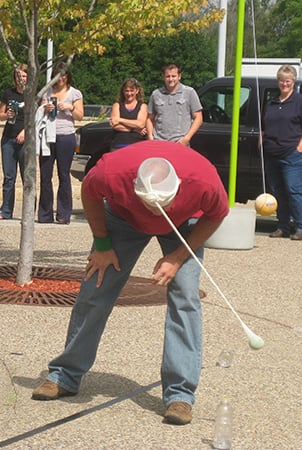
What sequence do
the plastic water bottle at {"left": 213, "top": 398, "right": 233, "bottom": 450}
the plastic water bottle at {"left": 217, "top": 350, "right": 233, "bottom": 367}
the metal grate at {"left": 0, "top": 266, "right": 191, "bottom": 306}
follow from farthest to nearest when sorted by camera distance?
1. the metal grate at {"left": 0, "top": 266, "right": 191, "bottom": 306}
2. the plastic water bottle at {"left": 217, "top": 350, "right": 233, "bottom": 367}
3. the plastic water bottle at {"left": 213, "top": 398, "right": 233, "bottom": 450}

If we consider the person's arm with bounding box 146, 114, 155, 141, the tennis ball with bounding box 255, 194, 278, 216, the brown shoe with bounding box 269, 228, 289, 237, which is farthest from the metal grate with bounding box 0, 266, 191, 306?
the brown shoe with bounding box 269, 228, 289, 237

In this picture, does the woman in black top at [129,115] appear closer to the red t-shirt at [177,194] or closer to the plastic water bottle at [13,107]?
the plastic water bottle at [13,107]

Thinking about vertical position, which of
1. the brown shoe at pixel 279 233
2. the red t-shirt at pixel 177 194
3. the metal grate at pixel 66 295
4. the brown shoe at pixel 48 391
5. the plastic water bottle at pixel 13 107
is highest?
the red t-shirt at pixel 177 194

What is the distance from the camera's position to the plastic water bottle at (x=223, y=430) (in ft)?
16.0

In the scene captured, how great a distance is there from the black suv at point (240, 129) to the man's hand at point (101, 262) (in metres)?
7.57

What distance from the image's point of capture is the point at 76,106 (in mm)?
12188

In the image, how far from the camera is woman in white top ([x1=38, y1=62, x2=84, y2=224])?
12141 millimetres

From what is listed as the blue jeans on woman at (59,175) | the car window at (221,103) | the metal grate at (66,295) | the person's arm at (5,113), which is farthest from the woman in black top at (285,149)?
the metal grate at (66,295)

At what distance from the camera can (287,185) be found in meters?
12.2

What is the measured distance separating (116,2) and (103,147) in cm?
568

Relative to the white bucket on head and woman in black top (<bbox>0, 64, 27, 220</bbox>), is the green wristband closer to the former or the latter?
the white bucket on head

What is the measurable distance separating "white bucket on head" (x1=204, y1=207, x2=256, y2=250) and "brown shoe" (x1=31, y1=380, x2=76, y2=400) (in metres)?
5.71

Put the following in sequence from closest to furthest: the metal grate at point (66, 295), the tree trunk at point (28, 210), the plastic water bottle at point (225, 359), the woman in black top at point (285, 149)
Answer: the plastic water bottle at point (225, 359)
the metal grate at point (66, 295)
the tree trunk at point (28, 210)
the woman in black top at point (285, 149)

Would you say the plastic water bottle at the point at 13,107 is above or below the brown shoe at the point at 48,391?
above
